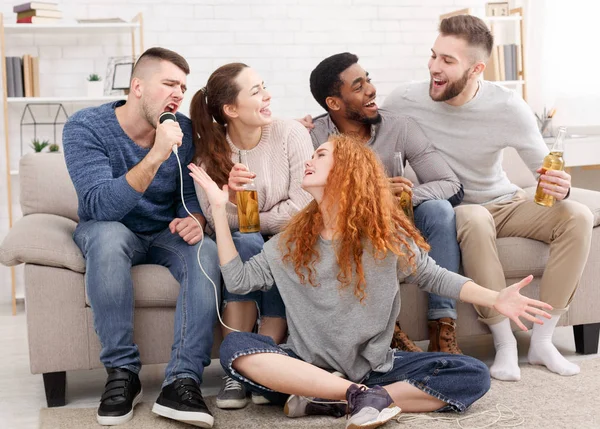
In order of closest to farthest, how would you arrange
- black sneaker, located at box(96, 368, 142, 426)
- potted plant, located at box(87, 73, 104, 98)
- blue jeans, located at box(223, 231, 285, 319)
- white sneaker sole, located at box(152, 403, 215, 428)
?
white sneaker sole, located at box(152, 403, 215, 428), black sneaker, located at box(96, 368, 142, 426), blue jeans, located at box(223, 231, 285, 319), potted plant, located at box(87, 73, 104, 98)

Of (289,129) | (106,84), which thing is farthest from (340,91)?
(106,84)

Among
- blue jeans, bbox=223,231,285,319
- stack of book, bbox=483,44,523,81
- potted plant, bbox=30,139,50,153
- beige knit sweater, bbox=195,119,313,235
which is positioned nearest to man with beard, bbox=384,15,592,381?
beige knit sweater, bbox=195,119,313,235

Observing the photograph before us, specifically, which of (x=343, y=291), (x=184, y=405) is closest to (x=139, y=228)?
(x=184, y=405)

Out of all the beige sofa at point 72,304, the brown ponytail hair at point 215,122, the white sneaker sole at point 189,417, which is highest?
the brown ponytail hair at point 215,122

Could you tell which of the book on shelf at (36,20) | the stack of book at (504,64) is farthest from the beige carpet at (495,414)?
the stack of book at (504,64)

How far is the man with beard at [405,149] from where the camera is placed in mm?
2797

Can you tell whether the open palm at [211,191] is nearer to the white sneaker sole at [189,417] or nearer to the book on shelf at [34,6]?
the white sneaker sole at [189,417]

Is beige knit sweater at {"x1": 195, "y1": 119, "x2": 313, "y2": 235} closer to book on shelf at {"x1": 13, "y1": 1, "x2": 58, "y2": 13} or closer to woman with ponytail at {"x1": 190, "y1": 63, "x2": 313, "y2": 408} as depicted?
woman with ponytail at {"x1": 190, "y1": 63, "x2": 313, "y2": 408}

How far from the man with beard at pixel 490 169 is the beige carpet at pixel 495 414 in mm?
170

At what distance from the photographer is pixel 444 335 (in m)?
2.78

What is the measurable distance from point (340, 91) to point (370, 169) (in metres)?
0.69

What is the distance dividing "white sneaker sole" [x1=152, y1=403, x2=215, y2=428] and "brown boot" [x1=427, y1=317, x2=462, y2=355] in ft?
2.76

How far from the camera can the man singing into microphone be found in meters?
2.46

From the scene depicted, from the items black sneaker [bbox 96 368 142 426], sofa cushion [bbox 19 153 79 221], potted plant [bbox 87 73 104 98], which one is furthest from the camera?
potted plant [bbox 87 73 104 98]
